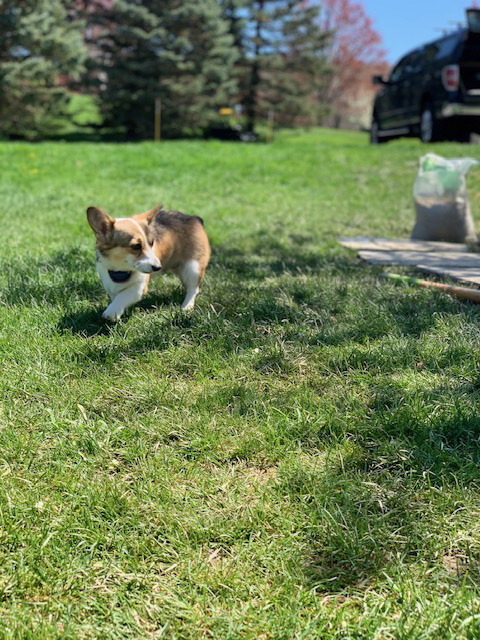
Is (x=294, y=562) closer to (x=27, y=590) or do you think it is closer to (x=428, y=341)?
(x=27, y=590)

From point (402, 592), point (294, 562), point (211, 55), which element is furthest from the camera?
point (211, 55)

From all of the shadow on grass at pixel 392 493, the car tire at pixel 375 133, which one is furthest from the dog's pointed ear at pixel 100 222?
the car tire at pixel 375 133

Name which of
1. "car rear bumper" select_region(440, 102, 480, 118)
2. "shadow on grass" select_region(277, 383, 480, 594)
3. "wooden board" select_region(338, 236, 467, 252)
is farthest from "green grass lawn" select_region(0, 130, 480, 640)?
"car rear bumper" select_region(440, 102, 480, 118)

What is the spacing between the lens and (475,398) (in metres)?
2.67

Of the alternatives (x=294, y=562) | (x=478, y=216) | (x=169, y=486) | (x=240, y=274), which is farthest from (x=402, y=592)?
(x=478, y=216)

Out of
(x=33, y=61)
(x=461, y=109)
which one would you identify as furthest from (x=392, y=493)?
(x=33, y=61)

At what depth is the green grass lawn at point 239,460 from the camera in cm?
169

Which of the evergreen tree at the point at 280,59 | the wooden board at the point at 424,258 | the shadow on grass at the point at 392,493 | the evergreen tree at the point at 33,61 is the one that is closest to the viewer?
→ the shadow on grass at the point at 392,493

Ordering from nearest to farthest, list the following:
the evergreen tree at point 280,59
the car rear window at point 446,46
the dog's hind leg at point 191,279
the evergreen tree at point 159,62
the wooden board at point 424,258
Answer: the dog's hind leg at point 191,279 < the wooden board at point 424,258 < the car rear window at point 446,46 < the evergreen tree at point 159,62 < the evergreen tree at point 280,59

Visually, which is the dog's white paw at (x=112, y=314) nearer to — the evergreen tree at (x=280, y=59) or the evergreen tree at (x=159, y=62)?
the evergreen tree at (x=159, y=62)

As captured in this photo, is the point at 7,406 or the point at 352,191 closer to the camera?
the point at 7,406

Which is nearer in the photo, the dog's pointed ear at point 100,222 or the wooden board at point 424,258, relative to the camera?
the dog's pointed ear at point 100,222

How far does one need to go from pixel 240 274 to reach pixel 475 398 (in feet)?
8.57

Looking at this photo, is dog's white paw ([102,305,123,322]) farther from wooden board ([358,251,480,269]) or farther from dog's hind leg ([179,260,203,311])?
wooden board ([358,251,480,269])
